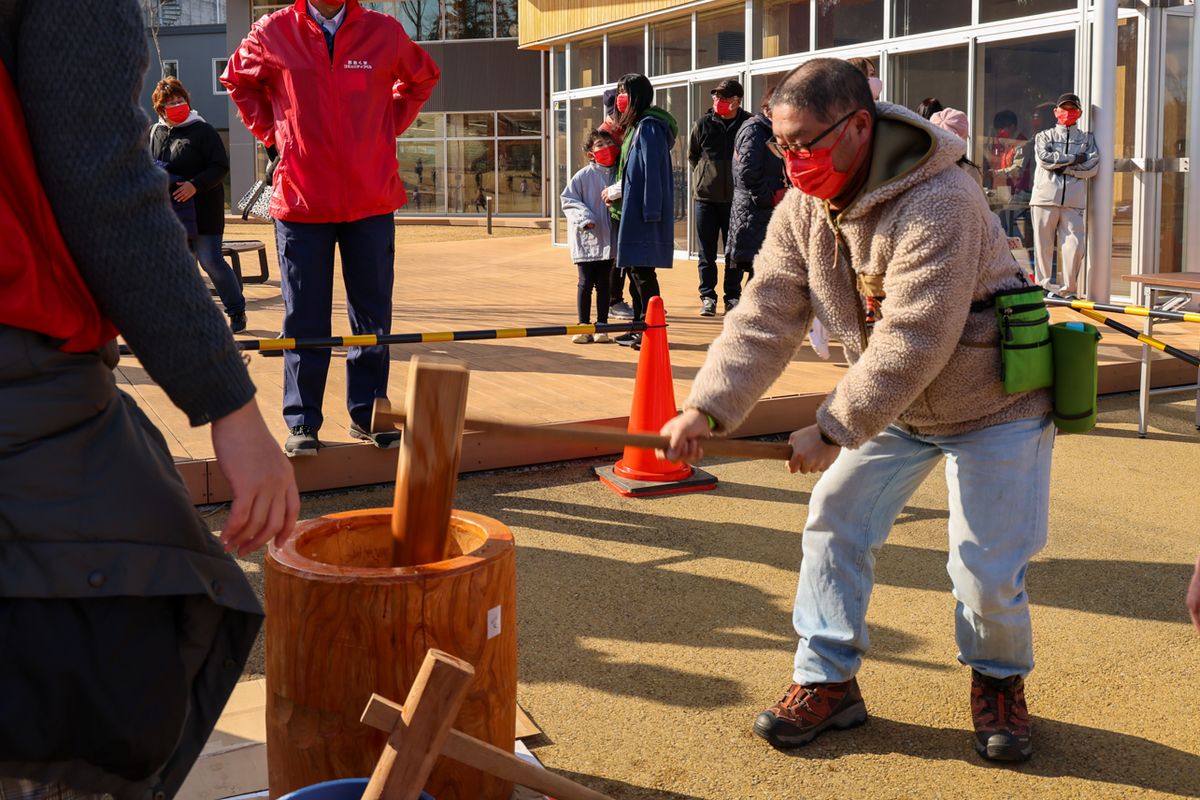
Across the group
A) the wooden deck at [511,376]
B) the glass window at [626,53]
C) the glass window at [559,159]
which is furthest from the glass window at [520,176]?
the wooden deck at [511,376]

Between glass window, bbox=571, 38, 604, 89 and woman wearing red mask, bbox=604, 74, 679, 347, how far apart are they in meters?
11.5

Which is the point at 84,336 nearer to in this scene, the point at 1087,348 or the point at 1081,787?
the point at 1087,348

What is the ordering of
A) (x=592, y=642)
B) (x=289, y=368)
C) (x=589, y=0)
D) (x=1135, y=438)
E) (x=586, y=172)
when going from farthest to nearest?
(x=589, y=0) < (x=586, y=172) < (x=1135, y=438) < (x=289, y=368) < (x=592, y=642)

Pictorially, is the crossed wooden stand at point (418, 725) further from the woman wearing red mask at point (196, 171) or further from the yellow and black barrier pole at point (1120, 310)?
the woman wearing red mask at point (196, 171)

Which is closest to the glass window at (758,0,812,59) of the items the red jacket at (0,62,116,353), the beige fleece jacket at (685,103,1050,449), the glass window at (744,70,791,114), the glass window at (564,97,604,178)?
the glass window at (744,70,791,114)

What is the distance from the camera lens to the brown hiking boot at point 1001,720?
10.8ft

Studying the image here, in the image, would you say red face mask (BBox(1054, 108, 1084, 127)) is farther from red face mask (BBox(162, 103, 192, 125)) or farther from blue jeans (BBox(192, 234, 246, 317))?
red face mask (BBox(162, 103, 192, 125))

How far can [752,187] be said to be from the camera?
9742 millimetres

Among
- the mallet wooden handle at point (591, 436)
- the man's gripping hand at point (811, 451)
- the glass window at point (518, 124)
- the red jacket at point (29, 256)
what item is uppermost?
the glass window at point (518, 124)

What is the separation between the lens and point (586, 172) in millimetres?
10203

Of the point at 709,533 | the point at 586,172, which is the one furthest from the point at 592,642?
the point at 586,172

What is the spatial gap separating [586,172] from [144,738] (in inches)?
352

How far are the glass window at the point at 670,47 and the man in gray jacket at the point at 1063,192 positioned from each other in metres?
7.09

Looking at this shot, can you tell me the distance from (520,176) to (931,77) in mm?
21868
